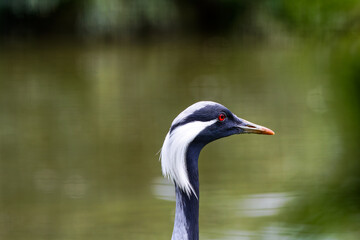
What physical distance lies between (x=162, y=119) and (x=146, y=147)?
5.13ft

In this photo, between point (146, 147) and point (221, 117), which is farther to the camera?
point (146, 147)

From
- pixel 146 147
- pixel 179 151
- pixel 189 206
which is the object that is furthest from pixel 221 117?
pixel 146 147

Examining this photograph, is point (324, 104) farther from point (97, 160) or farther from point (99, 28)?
point (99, 28)

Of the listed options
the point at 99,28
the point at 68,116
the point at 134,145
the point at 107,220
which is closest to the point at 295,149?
the point at 134,145

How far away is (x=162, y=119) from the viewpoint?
37.1 ft

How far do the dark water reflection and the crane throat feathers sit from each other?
3.84ft

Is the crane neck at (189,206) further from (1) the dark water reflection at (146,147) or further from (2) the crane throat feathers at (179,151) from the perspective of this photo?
(1) the dark water reflection at (146,147)

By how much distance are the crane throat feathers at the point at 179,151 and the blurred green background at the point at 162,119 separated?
0.97m

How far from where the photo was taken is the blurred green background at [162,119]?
246 inches

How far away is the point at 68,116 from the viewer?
1186cm

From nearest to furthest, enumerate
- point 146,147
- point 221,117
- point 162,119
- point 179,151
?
point 179,151 → point 221,117 → point 146,147 → point 162,119

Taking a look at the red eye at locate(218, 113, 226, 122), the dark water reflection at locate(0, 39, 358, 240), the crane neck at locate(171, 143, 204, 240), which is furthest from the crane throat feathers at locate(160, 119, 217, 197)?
the dark water reflection at locate(0, 39, 358, 240)

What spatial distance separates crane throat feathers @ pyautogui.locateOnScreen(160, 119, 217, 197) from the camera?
157 inches

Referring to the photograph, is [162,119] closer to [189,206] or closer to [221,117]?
[221,117]
